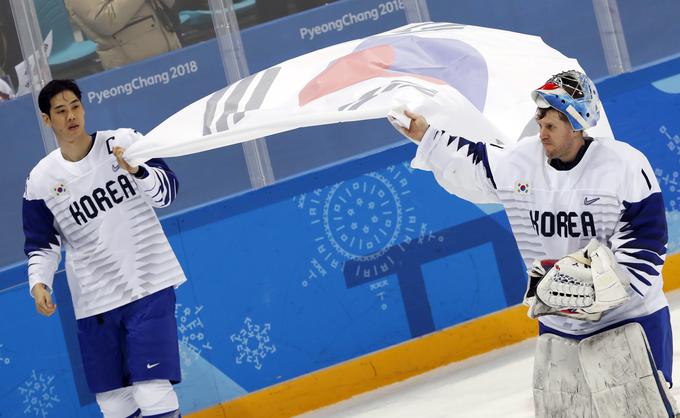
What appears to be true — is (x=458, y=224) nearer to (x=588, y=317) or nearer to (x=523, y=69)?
(x=523, y=69)

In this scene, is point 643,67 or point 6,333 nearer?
point 6,333

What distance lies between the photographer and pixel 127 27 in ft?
20.0

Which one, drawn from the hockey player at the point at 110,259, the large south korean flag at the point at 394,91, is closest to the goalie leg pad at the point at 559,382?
the large south korean flag at the point at 394,91

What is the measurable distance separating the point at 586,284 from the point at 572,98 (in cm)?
45

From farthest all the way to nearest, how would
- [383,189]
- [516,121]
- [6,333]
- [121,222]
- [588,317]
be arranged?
1. [383,189]
2. [6,333]
3. [121,222]
4. [516,121]
5. [588,317]

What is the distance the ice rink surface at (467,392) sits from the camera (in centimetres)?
491

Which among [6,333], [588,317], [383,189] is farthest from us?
[383,189]

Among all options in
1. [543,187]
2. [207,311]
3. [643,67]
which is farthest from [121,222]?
[643,67]

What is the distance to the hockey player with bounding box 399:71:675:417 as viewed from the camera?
9.91 ft

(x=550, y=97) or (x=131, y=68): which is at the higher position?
(x=131, y=68)

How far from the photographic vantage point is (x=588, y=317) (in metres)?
3.09

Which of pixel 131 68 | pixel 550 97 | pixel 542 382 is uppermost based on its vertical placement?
pixel 131 68

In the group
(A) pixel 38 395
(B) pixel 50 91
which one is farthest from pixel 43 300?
(A) pixel 38 395

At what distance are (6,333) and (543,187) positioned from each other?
299 centimetres
